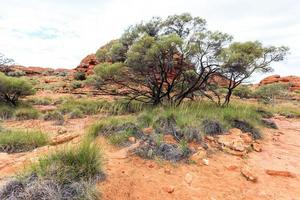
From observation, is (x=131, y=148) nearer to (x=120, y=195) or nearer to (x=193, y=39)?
(x=120, y=195)

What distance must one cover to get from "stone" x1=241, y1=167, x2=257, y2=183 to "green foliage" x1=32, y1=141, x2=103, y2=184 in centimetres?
242

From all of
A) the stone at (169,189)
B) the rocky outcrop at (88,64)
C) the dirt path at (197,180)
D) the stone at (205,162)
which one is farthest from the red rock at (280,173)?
the rocky outcrop at (88,64)

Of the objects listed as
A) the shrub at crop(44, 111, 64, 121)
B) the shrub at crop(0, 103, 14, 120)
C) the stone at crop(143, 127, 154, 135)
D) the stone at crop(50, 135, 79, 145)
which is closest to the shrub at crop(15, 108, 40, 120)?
the shrub at crop(0, 103, 14, 120)

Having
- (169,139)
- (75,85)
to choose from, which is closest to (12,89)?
(75,85)

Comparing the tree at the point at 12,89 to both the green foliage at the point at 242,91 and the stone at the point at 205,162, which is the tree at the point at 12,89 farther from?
the green foliage at the point at 242,91

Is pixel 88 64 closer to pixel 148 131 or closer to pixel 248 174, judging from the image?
pixel 148 131

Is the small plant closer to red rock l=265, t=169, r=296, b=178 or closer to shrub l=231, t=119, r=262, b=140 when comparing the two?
shrub l=231, t=119, r=262, b=140

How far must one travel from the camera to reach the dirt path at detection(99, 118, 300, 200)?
3.33 metres

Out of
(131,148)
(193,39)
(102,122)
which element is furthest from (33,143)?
(193,39)

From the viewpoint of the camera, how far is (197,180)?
3779mm

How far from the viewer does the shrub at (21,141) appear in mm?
4836

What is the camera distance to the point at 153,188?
3432 millimetres

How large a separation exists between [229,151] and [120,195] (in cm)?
278

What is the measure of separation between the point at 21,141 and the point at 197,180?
3685mm
